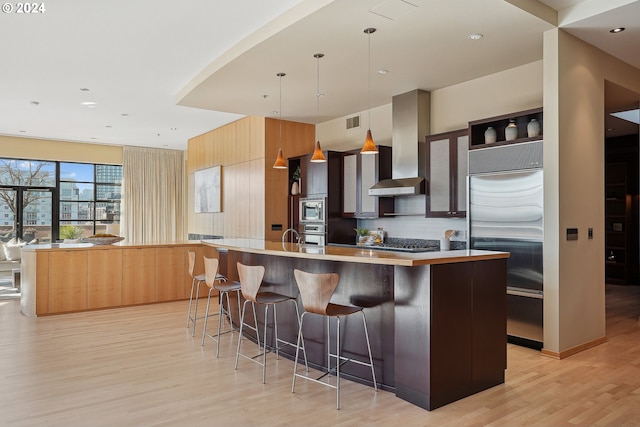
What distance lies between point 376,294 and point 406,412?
2.69ft

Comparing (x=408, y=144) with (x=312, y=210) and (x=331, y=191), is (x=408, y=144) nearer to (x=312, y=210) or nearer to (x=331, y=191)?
(x=331, y=191)

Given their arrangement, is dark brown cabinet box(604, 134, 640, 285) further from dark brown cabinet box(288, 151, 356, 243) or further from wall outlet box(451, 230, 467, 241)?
dark brown cabinet box(288, 151, 356, 243)

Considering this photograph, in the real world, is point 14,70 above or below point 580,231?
above

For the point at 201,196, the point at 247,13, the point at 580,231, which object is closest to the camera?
the point at 247,13

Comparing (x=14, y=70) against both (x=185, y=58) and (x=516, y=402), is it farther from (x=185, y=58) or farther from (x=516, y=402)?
(x=516, y=402)

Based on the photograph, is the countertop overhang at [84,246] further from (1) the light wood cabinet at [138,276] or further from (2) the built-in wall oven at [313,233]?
(2) the built-in wall oven at [313,233]

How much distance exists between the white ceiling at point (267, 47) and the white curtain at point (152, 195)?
167 inches

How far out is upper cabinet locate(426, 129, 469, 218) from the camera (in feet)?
17.4

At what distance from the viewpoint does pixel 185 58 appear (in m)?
5.20

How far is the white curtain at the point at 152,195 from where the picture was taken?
11.2 m

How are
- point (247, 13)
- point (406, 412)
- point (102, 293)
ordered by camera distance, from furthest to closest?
point (102, 293) < point (247, 13) < point (406, 412)

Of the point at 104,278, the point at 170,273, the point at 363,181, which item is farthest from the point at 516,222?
the point at 104,278

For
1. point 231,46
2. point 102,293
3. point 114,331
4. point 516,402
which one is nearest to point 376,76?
point 231,46

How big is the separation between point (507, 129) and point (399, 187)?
5.46ft
